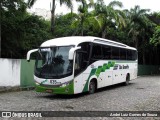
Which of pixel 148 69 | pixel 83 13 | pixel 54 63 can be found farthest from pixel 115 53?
pixel 148 69

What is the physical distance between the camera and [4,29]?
20.6m

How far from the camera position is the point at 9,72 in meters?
16.5

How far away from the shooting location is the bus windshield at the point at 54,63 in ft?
43.2

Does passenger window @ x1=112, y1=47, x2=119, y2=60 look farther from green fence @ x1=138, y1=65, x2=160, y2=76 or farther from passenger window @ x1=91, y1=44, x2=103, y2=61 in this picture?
green fence @ x1=138, y1=65, x2=160, y2=76

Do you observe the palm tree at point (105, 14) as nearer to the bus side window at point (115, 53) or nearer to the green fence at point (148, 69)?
the green fence at point (148, 69)

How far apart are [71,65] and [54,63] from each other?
0.85 m

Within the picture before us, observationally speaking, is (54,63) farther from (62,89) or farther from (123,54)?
(123,54)

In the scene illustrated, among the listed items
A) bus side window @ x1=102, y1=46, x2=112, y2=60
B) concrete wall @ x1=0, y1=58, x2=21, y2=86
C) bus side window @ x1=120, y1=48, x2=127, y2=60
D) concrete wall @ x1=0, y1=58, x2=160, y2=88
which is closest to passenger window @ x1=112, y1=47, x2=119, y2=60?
bus side window @ x1=102, y1=46, x2=112, y2=60

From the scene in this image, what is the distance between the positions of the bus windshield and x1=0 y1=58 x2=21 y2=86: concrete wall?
3128mm

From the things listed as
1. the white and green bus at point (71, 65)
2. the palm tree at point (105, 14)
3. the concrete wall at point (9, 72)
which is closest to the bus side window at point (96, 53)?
the white and green bus at point (71, 65)

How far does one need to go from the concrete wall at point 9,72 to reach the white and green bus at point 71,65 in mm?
2267

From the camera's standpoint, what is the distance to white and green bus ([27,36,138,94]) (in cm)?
1314

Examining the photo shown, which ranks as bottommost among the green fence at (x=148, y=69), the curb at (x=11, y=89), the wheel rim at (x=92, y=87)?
the green fence at (x=148, y=69)

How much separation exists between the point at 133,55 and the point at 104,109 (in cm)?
1258
